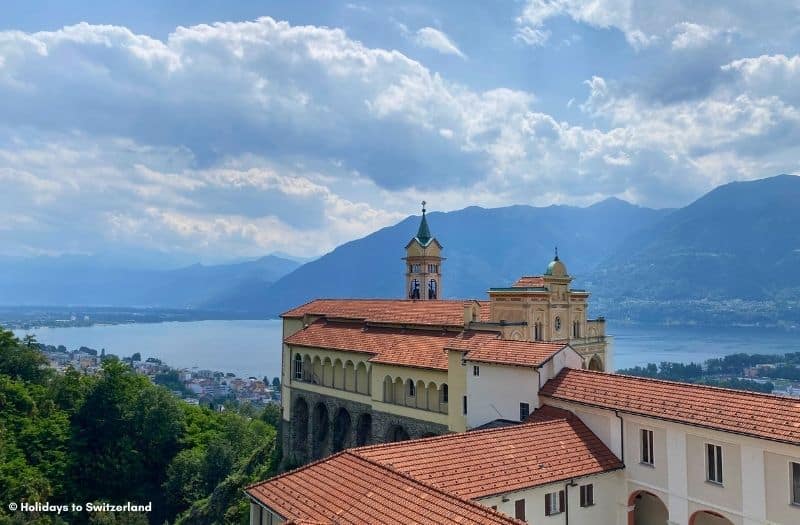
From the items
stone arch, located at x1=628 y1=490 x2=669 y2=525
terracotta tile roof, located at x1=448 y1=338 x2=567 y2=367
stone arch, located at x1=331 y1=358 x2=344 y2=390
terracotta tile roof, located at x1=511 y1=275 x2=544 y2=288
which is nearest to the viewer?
stone arch, located at x1=628 y1=490 x2=669 y2=525

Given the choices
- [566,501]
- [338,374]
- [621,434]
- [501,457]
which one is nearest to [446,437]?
[501,457]

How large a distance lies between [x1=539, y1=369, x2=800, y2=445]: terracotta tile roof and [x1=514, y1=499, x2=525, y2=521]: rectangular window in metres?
4.93

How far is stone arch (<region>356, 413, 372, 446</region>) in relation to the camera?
35312 mm

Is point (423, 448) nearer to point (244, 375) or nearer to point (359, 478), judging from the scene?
point (359, 478)

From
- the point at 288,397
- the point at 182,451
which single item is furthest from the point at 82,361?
the point at 288,397

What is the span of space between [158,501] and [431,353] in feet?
100

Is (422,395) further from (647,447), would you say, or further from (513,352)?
(647,447)

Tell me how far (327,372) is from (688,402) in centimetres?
2568

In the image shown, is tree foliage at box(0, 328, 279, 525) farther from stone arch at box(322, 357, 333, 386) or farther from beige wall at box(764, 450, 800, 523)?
beige wall at box(764, 450, 800, 523)

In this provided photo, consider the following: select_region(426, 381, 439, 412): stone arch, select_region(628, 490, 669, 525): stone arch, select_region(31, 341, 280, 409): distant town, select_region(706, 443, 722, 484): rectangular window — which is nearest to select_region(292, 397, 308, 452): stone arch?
select_region(426, 381, 439, 412): stone arch

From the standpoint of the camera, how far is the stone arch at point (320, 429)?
39.1 metres

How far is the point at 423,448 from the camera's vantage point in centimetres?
1689

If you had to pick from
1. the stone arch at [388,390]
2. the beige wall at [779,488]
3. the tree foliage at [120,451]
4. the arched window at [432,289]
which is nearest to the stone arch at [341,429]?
the stone arch at [388,390]

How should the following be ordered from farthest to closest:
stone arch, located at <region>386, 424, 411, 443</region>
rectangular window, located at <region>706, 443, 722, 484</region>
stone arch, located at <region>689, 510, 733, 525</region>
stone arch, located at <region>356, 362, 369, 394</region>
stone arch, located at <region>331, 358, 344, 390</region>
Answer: stone arch, located at <region>331, 358, 344, 390</region> < stone arch, located at <region>356, 362, 369, 394</region> < stone arch, located at <region>386, 424, 411, 443</region> < stone arch, located at <region>689, 510, 733, 525</region> < rectangular window, located at <region>706, 443, 722, 484</region>
